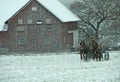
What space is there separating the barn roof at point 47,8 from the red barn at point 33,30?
59 centimetres

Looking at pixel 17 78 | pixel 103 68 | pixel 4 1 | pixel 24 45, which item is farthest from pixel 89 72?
pixel 4 1

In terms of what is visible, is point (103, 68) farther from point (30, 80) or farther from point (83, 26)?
point (83, 26)

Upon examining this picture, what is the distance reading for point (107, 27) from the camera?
81.2m

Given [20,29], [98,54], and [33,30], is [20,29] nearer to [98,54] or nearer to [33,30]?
[33,30]

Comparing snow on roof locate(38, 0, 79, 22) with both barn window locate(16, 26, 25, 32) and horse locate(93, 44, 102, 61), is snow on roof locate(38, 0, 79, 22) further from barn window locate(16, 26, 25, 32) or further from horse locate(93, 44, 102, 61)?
horse locate(93, 44, 102, 61)

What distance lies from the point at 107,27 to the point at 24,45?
20216mm

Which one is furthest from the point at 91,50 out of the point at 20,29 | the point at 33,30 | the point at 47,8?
the point at 20,29

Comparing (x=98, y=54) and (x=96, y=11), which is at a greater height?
(x=96, y=11)

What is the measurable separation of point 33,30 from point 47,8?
3.73 metres

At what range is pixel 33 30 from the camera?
6681cm

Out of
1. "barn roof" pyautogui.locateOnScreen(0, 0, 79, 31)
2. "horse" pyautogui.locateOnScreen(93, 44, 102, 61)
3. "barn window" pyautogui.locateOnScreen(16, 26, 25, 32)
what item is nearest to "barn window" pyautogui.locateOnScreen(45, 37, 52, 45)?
"barn roof" pyautogui.locateOnScreen(0, 0, 79, 31)

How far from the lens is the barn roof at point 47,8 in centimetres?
6725

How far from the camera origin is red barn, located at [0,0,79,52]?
6625cm

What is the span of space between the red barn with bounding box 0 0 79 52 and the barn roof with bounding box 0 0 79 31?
0.59 m
